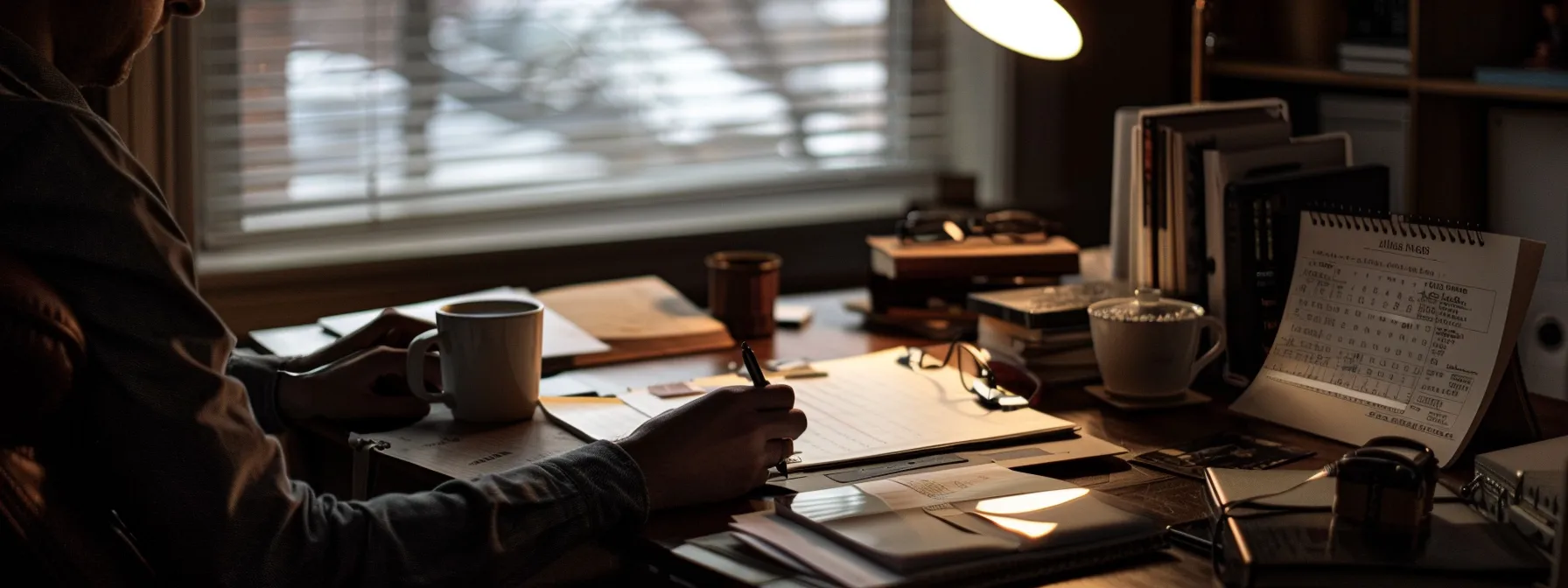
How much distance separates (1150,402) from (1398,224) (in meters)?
0.28

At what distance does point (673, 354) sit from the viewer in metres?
1.70

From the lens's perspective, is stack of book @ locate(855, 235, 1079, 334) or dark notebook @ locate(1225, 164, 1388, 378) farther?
stack of book @ locate(855, 235, 1079, 334)

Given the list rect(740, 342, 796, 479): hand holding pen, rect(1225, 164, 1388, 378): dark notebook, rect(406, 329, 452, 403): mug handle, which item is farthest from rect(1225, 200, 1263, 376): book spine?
rect(406, 329, 452, 403): mug handle

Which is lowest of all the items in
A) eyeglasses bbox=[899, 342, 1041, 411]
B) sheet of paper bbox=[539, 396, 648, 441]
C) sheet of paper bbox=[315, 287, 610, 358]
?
sheet of paper bbox=[539, 396, 648, 441]

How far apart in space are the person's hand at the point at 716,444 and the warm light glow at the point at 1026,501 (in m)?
0.18

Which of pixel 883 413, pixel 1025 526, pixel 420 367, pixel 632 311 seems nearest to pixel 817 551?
pixel 1025 526

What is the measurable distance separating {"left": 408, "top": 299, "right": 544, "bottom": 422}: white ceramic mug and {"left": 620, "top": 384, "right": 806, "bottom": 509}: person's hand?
0.22 meters

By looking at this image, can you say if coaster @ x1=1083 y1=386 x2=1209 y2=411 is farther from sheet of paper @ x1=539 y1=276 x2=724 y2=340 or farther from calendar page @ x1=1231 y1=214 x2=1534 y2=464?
sheet of paper @ x1=539 y1=276 x2=724 y2=340

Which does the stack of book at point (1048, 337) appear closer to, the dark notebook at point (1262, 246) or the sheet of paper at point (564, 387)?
the dark notebook at point (1262, 246)

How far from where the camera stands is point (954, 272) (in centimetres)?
179

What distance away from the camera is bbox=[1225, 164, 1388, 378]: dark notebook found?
1487 millimetres

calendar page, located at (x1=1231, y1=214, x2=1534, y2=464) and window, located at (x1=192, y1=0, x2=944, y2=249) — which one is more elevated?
window, located at (x1=192, y1=0, x2=944, y2=249)

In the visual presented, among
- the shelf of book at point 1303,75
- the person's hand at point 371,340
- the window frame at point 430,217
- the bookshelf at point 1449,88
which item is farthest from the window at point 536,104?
the person's hand at point 371,340

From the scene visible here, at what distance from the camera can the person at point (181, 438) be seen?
0.97 metres
